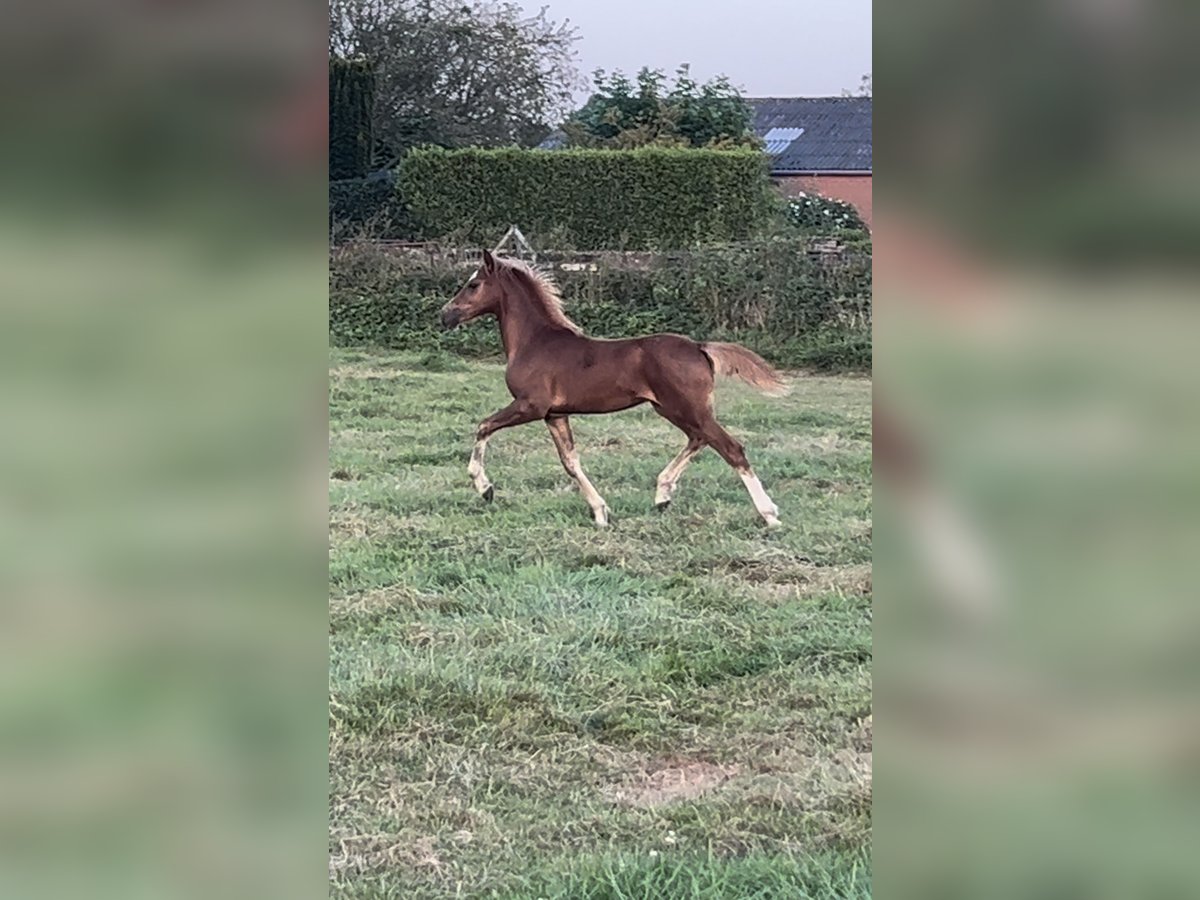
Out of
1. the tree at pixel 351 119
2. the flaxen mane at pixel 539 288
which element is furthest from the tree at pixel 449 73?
the flaxen mane at pixel 539 288

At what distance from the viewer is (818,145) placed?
657 centimetres

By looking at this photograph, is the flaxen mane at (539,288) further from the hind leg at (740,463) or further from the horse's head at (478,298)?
the hind leg at (740,463)

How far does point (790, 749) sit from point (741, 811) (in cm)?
51

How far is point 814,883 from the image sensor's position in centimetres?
245

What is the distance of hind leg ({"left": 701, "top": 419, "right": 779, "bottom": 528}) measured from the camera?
496 centimetres

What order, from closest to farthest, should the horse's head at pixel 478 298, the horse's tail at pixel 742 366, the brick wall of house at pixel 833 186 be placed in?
the horse's tail at pixel 742 366 < the horse's head at pixel 478 298 < the brick wall of house at pixel 833 186

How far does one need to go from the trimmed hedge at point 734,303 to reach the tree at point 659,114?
0.75 m

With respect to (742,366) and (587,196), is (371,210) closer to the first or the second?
(587,196)

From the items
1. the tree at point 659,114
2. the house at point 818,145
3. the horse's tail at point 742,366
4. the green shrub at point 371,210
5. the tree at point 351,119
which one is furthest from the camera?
the green shrub at point 371,210

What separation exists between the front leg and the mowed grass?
0.36ft

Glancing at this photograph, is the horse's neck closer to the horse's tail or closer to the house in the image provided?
the horse's tail

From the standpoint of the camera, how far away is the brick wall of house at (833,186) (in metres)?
6.64
